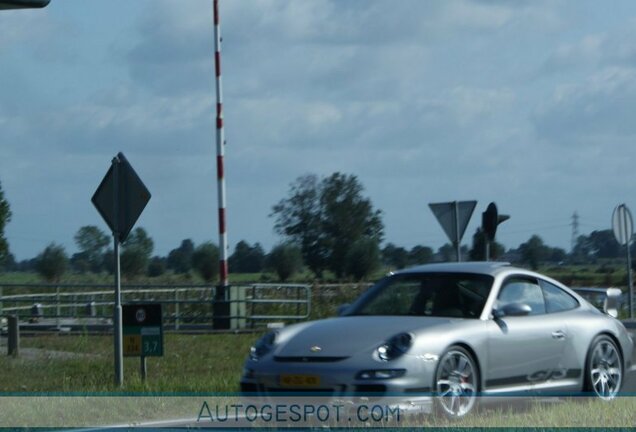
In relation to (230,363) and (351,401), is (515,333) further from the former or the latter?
(230,363)

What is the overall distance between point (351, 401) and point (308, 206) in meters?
24.3

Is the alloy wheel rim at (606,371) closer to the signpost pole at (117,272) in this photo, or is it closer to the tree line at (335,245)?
the signpost pole at (117,272)

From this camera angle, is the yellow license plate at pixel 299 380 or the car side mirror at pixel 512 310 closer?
the yellow license plate at pixel 299 380

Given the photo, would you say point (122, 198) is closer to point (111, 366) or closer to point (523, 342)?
point (111, 366)

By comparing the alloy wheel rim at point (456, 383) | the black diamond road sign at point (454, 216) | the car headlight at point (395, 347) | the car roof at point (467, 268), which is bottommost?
the alloy wheel rim at point (456, 383)

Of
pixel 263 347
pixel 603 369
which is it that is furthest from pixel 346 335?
pixel 603 369

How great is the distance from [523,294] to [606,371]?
1153mm

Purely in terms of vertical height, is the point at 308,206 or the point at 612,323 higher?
the point at 308,206

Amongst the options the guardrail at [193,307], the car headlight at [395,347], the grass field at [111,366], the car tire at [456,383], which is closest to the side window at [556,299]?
the car tire at [456,383]

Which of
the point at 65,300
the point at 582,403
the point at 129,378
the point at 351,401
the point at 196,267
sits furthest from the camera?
the point at 196,267

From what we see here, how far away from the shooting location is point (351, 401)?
9.54m

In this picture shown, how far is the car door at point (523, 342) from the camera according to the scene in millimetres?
10523

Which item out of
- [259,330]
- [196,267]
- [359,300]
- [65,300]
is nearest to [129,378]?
[359,300]
